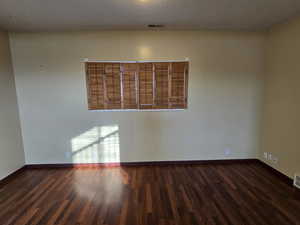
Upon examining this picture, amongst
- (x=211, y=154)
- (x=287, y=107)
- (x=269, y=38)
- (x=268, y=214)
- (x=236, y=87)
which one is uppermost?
(x=269, y=38)

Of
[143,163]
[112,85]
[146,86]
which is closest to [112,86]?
[112,85]

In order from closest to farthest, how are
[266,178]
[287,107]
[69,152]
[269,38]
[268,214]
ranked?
[268,214]
[287,107]
[266,178]
[269,38]
[69,152]

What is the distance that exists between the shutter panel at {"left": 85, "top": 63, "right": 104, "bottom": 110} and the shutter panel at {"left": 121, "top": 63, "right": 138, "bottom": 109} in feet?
1.37

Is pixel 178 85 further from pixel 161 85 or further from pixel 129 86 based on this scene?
pixel 129 86

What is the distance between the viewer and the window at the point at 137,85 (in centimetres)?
295

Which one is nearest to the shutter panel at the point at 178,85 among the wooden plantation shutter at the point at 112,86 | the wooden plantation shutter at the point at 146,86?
the wooden plantation shutter at the point at 146,86

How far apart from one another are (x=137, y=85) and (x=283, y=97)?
2.51 metres

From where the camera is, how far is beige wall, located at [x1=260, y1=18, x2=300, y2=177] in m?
2.37

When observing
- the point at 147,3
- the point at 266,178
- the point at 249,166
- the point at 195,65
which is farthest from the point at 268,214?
the point at 147,3

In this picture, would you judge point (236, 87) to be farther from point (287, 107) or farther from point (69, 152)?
point (69, 152)

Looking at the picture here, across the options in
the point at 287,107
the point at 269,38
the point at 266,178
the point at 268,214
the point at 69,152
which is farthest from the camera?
the point at 69,152

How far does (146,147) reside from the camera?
10.3 feet

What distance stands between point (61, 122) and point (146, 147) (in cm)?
173

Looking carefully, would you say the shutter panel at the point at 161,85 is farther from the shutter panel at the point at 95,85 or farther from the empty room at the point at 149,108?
the shutter panel at the point at 95,85
